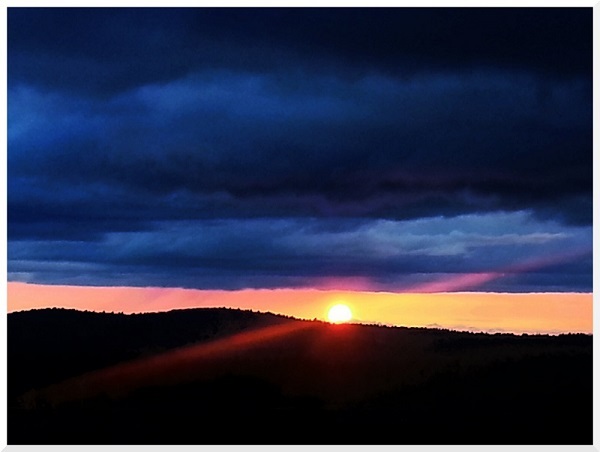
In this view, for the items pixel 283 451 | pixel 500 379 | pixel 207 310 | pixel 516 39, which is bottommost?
pixel 283 451

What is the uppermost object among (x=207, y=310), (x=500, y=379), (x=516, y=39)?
(x=516, y=39)

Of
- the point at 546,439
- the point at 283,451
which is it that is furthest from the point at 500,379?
the point at 283,451

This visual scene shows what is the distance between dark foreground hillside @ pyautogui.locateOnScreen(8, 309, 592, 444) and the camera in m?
7.14

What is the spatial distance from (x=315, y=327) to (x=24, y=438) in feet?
9.27

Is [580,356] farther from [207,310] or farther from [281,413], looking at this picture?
[207,310]

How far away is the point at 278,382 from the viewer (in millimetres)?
7508

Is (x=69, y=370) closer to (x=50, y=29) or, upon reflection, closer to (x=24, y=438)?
(x=24, y=438)

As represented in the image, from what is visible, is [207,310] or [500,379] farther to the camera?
[207,310]

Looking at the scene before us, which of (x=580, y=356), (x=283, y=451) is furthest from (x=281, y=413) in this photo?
(x=580, y=356)

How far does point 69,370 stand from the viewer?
7793 millimetres

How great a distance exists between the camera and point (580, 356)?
7.32 m

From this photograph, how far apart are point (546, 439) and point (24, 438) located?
450cm

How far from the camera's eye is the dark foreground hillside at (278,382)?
7141 millimetres

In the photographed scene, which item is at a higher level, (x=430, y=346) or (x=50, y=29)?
(x=50, y=29)
